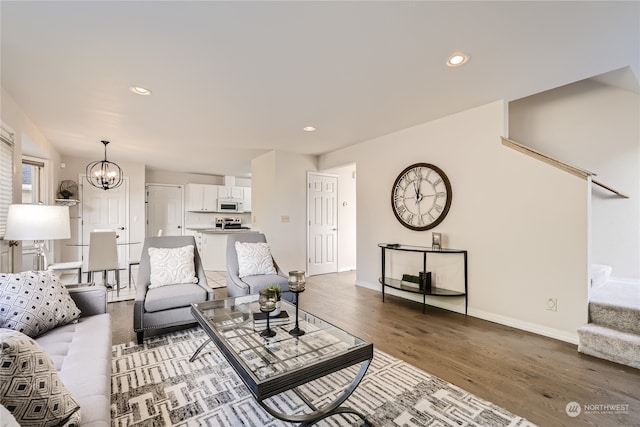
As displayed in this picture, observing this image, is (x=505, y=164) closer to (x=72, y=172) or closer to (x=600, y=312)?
(x=600, y=312)

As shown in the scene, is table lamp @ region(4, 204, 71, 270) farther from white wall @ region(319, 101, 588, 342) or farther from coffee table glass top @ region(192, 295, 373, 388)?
white wall @ region(319, 101, 588, 342)

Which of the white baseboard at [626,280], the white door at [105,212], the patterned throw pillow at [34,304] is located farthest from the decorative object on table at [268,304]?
the white door at [105,212]

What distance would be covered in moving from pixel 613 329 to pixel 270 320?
3.01 m

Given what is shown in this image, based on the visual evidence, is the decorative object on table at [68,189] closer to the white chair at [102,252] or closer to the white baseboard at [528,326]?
the white chair at [102,252]

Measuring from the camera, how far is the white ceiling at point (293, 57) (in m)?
1.77

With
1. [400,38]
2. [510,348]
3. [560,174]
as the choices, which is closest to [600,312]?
[510,348]

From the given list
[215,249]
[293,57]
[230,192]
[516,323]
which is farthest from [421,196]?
[230,192]

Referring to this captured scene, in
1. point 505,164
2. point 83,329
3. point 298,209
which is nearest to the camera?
point 83,329

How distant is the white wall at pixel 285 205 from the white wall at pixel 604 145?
3.76 m

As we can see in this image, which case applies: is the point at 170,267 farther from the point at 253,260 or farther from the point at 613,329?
the point at 613,329

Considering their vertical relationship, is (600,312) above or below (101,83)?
below

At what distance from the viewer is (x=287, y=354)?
166 cm

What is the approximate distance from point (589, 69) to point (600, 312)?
2184mm

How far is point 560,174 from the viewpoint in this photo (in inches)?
110
